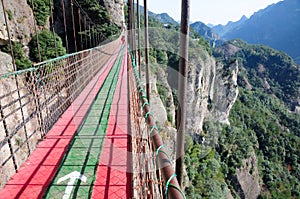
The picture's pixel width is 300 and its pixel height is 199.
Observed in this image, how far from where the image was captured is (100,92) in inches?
215

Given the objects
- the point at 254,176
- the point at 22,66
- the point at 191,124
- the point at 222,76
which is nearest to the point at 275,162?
the point at 254,176

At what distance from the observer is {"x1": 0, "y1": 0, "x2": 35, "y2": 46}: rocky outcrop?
1109 cm

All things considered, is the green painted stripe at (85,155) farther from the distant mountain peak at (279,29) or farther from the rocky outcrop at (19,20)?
the distant mountain peak at (279,29)

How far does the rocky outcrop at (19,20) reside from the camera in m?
11.1

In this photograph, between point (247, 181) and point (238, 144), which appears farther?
point (238, 144)

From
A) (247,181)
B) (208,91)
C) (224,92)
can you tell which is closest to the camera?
(247,181)

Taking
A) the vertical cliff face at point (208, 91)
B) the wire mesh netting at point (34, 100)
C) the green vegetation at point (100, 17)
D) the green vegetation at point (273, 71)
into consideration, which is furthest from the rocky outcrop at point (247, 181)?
the green vegetation at point (273, 71)

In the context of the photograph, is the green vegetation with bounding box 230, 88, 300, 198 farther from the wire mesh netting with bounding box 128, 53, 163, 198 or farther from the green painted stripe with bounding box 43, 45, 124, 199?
the wire mesh netting with bounding box 128, 53, 163, 198

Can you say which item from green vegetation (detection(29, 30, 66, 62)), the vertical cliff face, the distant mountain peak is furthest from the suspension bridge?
the distant mountain peak

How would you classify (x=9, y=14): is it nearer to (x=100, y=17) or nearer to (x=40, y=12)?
(x=40, y=12)

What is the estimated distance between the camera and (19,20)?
11781 mm

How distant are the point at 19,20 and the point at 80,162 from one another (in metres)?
12.4

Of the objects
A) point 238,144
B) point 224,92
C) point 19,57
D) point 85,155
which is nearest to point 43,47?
point 19,57

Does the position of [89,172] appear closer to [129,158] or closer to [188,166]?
[129,158]
